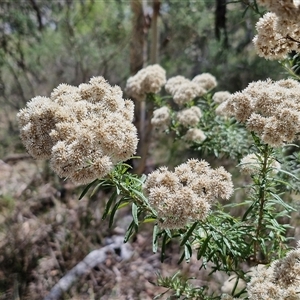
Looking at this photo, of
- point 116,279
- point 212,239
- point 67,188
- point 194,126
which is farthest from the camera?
point 67,188

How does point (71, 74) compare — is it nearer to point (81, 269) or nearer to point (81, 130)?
point (81, 269)

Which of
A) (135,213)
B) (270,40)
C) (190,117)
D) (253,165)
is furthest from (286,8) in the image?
(190,117)

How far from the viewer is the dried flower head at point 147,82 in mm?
2838

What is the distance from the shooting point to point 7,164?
17.2 ft

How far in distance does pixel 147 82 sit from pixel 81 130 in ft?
4.99

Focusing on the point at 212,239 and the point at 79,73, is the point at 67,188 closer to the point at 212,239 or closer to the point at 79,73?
the point at 79,73

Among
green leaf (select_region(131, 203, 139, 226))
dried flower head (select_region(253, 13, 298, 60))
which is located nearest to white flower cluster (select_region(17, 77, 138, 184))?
green leaf (select_region(131, 203, 139, 226))

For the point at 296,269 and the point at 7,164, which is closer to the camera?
the point at 296,269

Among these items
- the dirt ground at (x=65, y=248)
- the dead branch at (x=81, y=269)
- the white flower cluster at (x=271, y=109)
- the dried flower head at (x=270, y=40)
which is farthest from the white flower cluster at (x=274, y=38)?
the dead branch at (x=81, y=269)

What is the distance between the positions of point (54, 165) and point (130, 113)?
14.0 inches

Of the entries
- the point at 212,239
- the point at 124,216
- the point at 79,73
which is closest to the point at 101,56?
the point at 79,73

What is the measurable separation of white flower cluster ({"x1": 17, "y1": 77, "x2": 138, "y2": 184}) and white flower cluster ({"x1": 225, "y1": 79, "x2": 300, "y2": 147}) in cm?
42

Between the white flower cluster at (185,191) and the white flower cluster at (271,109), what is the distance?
220mm

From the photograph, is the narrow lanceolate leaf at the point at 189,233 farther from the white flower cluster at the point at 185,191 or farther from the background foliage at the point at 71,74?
the background foliage at the point at 71,74
